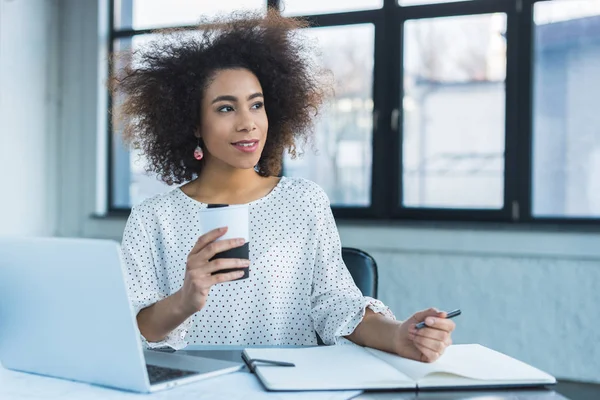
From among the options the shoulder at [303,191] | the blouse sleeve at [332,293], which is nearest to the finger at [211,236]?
the blouse sleeve at [332,293]

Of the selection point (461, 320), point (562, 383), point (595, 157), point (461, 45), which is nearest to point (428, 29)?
point (461, 45)

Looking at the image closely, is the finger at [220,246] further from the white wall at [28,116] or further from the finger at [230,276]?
the white wall at [28,116]

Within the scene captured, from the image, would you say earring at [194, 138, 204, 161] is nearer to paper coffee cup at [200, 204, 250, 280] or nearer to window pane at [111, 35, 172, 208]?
paper coffee cup at [200, 204, 250, 280]

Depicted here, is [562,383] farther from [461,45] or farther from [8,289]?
[8,289]

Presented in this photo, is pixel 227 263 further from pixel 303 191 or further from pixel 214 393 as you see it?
pixel 303 191

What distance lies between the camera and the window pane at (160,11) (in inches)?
171

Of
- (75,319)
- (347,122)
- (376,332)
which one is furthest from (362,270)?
(347,122)

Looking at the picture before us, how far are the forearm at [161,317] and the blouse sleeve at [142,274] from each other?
0.07 feet

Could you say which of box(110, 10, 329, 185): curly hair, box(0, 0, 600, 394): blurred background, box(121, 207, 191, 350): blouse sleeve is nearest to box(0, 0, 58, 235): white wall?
box(0, 0, 600, 394): blurred background

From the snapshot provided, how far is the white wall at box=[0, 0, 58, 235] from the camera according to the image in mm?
4086

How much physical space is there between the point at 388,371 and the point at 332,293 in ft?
1.74

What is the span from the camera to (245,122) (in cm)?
160

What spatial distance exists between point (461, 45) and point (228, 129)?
2.32 m

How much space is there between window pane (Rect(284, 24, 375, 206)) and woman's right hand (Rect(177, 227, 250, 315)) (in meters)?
2.73
